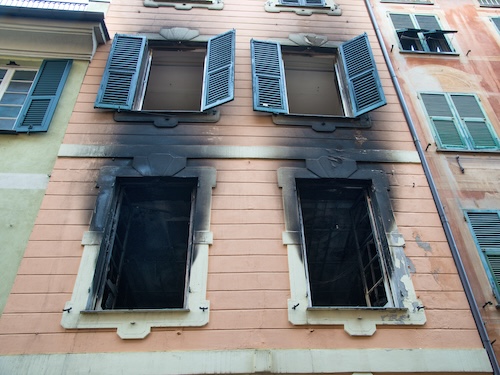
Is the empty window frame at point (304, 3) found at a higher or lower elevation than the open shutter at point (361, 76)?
higher

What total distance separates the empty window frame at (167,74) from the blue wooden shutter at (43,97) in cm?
77

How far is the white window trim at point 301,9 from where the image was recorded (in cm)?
921

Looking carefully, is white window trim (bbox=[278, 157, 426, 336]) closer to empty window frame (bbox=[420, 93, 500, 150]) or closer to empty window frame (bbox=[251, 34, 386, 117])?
empty window frame (bbox=[251, 34, 386, 117])

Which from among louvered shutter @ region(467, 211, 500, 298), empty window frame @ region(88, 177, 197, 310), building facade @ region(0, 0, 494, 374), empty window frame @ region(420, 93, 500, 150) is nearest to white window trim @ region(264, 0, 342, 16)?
building facade @ region(0, 0, 494, 374)

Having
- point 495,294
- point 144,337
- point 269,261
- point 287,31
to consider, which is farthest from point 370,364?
point 287,31

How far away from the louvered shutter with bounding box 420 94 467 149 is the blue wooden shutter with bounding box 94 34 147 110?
17.4ft

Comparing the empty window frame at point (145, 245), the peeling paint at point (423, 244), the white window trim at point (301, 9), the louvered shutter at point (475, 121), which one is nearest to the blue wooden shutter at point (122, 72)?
the empty window frame at point (145, 245)

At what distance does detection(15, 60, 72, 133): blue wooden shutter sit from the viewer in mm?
6637

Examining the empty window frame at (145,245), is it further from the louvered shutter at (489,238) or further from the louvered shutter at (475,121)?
the louvered shutter at (475,121)

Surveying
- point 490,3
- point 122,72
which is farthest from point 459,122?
point 122,72

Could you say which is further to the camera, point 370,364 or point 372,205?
point 372,205

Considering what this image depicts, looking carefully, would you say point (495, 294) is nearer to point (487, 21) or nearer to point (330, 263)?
point (330, 263)

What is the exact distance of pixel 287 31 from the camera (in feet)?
28.9

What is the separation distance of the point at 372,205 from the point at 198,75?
16.8 feet
